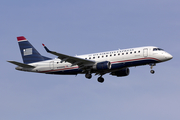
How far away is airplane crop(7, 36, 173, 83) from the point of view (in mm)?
48719

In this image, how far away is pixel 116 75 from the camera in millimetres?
55625

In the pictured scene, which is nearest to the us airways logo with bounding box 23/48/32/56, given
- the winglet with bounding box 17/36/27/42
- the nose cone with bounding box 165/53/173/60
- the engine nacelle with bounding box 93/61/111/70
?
the winglet with bounding box 17/36/27/42

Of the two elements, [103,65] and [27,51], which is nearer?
[103,65]

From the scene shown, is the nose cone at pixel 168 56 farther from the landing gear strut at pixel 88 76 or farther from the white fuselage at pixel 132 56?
the landing gear strut at pixel 88 76

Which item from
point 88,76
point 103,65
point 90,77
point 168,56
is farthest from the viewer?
point 90,77

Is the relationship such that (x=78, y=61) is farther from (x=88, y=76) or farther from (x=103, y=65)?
(x=103, y=65)

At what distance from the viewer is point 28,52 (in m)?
56.4

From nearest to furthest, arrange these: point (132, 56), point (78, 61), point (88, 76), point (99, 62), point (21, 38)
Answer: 1. point (132, 56)
2. point (78, 61)
3. point (99, 62)
4. point (88, 76)
5. point (21, 38)

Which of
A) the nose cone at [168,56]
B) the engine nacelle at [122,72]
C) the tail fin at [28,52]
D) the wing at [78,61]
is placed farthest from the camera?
the tail fin at [28,52]

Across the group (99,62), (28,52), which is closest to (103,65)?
(99,62)

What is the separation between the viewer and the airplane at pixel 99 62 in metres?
48.7

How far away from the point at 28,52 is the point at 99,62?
13566mm

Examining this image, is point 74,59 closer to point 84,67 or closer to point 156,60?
point 84,67

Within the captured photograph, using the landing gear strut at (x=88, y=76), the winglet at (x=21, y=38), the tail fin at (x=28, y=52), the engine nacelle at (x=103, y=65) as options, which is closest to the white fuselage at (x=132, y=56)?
the engine nacelle at (x=103, y=65)
